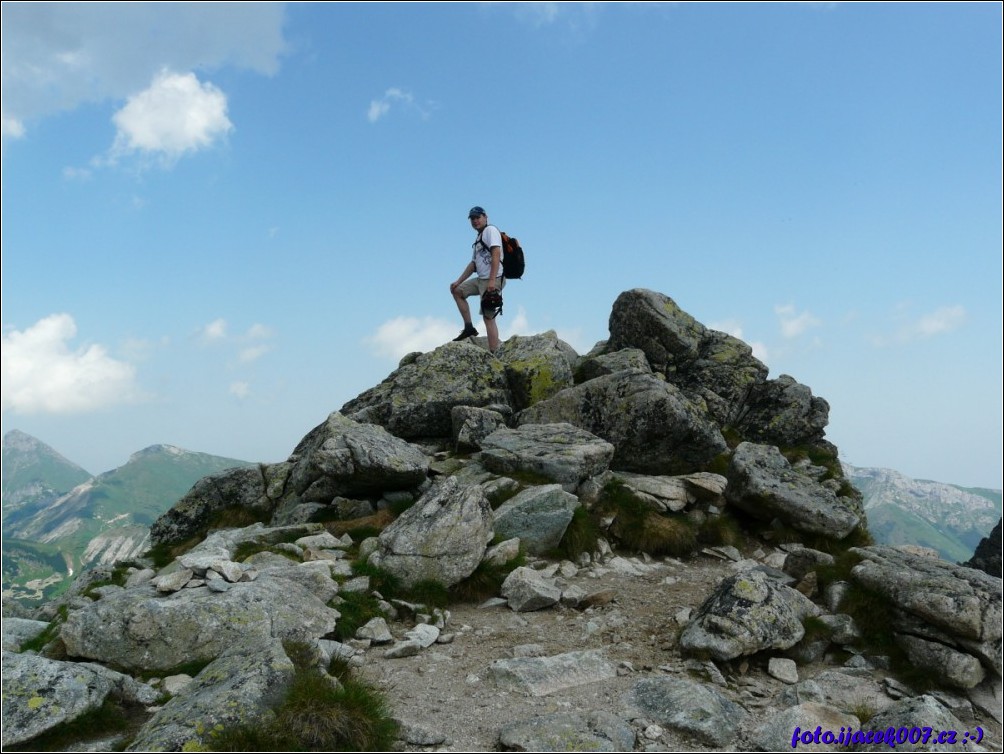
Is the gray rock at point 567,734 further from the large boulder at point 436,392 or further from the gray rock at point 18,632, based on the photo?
the large boulder at point 436,392

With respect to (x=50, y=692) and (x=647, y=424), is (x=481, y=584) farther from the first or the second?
(x=647, y=424)

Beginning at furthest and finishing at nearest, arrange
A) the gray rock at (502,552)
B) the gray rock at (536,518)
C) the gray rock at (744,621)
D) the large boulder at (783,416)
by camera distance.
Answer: the large boulder at (783,416) → the gray rock at (536,518) → the gray rock at (502,552) → the gray rock at (744,621)

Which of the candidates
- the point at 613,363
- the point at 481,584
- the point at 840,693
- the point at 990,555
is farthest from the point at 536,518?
the point at 990,555

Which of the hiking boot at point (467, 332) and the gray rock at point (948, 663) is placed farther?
the hiking boot at point (467, 332)

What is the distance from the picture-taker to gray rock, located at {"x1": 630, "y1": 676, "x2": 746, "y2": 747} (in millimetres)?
8562

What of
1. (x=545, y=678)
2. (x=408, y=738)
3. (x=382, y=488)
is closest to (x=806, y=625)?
(x=545, y=678)

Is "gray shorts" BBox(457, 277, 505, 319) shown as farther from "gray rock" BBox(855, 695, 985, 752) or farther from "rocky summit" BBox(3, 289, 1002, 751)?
"gray rock" BBox(855, 695, 985, 752)

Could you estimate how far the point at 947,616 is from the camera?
1152 cm

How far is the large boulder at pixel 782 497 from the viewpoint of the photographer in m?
18.1

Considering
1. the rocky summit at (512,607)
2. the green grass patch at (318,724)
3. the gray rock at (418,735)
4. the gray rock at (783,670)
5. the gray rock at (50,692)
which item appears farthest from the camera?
the gray rock at (783,670)

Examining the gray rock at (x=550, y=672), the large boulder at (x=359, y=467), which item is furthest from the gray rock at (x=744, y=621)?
the large boulder at (x=359, y=467)

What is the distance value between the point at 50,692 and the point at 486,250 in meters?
18.2

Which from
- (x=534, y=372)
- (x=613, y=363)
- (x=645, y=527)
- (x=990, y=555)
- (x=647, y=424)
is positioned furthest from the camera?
(x=990, y=555)

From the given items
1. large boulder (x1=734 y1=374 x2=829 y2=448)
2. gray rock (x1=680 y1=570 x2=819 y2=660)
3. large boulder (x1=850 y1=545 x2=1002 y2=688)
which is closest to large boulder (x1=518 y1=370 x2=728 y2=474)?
large boulder (x1=734 y1=374 x2=829 y2=448)
